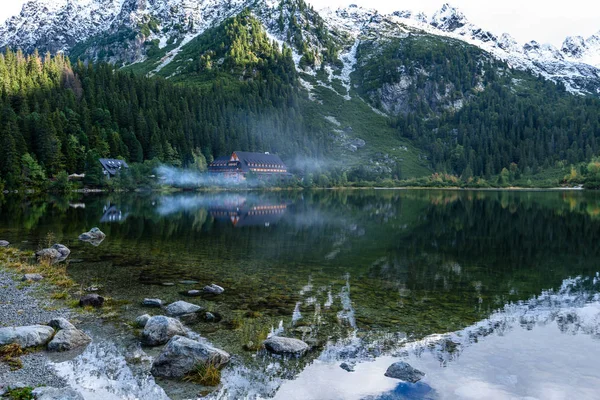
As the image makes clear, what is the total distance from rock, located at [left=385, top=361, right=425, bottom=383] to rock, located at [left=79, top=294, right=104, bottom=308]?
1406cm

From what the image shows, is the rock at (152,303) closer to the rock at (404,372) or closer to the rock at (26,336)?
the rock at (26,336)

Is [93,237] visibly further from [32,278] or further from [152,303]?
[152,303]

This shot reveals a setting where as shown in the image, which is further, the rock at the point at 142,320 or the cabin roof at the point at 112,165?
the cabin roof at the point at 112,165

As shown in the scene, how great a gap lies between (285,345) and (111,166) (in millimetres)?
143550

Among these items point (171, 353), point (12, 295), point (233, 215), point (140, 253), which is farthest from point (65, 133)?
point (171, 353)

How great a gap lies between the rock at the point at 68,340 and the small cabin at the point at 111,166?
13156 centimetres

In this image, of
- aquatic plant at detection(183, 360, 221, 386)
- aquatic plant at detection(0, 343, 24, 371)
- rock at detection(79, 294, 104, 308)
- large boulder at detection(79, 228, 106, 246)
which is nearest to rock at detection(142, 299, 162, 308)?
rock at detection(79, 294, 104, 308)

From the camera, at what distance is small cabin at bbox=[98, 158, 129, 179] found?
140m

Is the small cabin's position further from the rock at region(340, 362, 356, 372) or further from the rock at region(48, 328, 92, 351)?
the rock at region(340, 362, 356, 372)

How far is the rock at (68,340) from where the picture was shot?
594 inches

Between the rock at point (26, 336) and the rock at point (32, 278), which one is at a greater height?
the rock at point (26, 336)

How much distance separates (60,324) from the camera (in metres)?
16.5

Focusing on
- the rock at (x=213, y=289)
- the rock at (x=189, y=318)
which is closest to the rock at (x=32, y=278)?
the rock at (x=213, y=289)

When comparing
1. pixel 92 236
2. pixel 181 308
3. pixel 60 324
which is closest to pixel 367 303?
pixel 181 308
